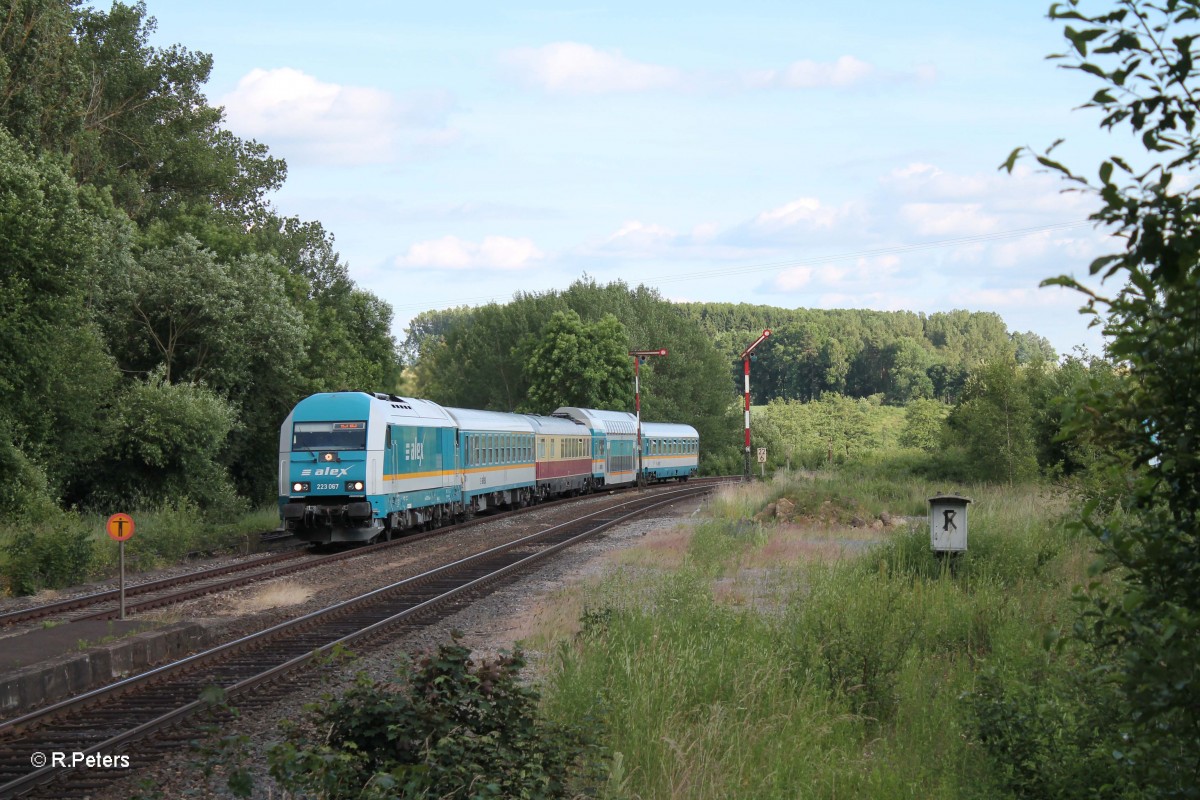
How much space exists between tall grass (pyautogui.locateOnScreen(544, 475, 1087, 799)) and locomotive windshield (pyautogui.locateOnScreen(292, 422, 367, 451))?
9399mm

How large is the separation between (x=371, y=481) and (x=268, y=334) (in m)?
14.5

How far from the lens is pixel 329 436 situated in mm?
23328

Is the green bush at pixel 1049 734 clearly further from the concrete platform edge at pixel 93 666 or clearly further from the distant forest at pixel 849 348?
the distant forest at pixel 849 348

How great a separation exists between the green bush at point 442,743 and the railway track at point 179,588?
9286 mm

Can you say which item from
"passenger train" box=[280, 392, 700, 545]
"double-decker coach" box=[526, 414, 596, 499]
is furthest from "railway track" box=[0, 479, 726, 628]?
"double-decker coach" box=[526, 414, 596, 499]

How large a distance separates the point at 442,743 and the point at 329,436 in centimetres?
1839

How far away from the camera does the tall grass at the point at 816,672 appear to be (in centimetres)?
679

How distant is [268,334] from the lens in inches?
1405

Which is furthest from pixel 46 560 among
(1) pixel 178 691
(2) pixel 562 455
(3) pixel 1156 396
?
(2) pixel 562 455

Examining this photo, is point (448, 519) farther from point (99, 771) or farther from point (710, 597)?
point (99, 771)

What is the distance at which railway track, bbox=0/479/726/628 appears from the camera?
14.5 m

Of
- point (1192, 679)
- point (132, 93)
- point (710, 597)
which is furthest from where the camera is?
point (132, 93)

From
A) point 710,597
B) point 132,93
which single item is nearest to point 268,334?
point 132,93

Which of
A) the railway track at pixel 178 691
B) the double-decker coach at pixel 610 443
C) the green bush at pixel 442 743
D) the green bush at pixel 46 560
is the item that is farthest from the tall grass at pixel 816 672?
the double-decker coach at pixel 610 443
